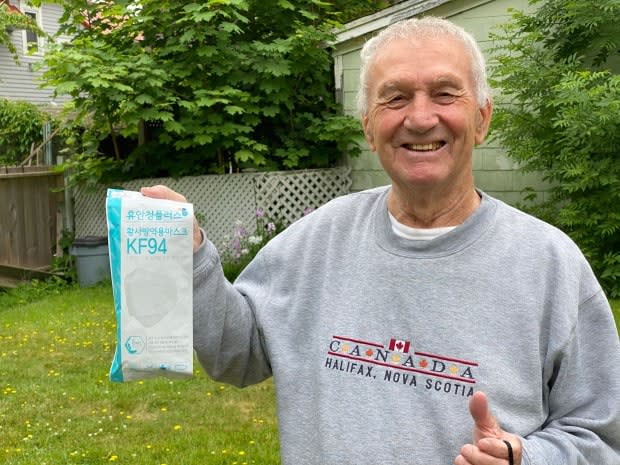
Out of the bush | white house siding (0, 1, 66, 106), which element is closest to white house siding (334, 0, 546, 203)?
the bush

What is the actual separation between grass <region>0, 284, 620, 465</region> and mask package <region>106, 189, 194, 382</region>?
8.89ft

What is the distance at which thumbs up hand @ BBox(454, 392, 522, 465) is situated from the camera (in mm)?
1604

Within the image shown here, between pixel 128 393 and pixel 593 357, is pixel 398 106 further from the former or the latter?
pixel 128 393

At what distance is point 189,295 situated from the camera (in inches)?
74.0

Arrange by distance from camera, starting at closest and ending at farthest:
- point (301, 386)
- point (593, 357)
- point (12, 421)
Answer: point (593, 357), point (301, 386), point (12, 421)

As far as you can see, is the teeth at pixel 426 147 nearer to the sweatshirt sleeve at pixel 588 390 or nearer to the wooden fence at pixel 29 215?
the sweatshirt sleeve at pixel 588 390

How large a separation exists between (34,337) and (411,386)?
21.0ft

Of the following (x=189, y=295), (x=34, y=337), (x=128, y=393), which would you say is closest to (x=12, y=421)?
(x=128, y=393)

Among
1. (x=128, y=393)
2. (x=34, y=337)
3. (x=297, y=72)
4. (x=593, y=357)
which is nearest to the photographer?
(x=593, y=357)

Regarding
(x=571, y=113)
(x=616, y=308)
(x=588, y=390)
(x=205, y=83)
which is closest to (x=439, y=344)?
(x=588, y=390)

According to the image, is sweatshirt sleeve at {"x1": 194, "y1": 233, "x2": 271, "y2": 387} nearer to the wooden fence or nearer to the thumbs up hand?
the thumbs up hand

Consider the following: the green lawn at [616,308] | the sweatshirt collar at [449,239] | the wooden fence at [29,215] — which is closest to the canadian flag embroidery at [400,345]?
the sweatshirt collar at [449,239]

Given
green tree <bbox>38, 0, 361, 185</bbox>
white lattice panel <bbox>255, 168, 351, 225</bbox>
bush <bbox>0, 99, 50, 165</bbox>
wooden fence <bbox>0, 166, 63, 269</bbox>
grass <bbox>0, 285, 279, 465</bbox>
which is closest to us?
grass <bbox>0, 285, 279, 465</bbox>

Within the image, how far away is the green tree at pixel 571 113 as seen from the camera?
750 centimetres
